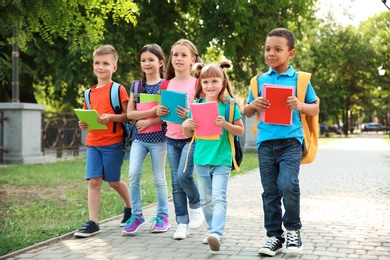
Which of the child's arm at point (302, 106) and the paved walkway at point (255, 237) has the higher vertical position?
the child's arm at point (302, 106)

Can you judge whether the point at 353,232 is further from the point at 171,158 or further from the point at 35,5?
the point at 35,5

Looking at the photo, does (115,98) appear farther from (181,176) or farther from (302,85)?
(302,85)

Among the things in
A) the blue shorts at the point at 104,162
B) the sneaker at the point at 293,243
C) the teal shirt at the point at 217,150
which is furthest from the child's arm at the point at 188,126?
the sneaker at the point at 293,243

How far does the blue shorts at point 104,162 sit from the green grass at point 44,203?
724 mm

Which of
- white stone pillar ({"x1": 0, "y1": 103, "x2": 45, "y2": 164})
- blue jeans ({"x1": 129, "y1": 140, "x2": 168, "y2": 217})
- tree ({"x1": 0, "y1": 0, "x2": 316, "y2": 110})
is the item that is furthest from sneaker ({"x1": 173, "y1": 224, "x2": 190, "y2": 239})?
tree ({"x1": 0, "y1": 0, "x2": 316, "y2": 110})

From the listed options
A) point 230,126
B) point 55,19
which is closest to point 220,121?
point 230,126

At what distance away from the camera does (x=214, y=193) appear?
5.43m

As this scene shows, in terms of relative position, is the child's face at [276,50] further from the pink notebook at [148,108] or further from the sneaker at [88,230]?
the sneaker at [88,230]

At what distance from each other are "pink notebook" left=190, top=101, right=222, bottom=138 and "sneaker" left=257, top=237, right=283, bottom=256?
99 cm

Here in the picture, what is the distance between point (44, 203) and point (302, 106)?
496 cm

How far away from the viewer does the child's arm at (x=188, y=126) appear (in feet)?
18.0

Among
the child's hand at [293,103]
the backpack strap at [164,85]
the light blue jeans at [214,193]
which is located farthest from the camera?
the backpack strap at [164,85]

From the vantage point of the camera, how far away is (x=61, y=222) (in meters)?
7.15

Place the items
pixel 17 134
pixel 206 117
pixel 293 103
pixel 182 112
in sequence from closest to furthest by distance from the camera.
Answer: pixel 293 103
pixel 206 117
pixel 182 112
pixel 17 134
